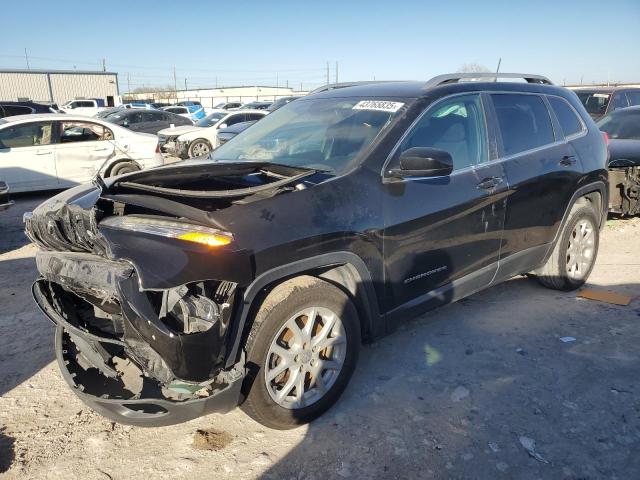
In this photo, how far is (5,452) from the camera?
107 inches

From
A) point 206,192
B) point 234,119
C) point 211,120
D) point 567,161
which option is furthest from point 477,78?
point 211,120

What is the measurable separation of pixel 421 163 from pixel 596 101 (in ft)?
39.9

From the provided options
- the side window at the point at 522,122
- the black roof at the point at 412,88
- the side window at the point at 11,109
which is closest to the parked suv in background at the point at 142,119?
the side window at the point at 11,109

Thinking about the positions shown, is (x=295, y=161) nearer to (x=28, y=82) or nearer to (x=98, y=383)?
(x=98, y=383)

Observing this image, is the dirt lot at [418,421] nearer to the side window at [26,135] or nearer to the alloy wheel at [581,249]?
the alloy wheel at [581,249]

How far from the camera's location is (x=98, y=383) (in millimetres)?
2703

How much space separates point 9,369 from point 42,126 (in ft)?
23.8

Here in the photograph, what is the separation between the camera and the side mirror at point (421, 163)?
2984 millimetres

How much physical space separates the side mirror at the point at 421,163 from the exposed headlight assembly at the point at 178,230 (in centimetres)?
124

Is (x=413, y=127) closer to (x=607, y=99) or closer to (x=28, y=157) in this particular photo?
(x=28, y=157)

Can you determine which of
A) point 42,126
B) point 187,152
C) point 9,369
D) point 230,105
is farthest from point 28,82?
point 9,369

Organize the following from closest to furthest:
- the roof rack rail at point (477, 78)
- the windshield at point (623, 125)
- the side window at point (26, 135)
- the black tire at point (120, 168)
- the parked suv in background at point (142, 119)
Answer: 1. the roof rack rail at point (477, 78)
2. the windshield at point (623, 125)
3. the side window at point (26, 135)
4. the black tire at point (120, 168)
5. the parked suv in background at point (142, 119)

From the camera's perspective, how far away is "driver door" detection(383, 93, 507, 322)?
3.09 m

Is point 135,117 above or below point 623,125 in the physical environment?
below
